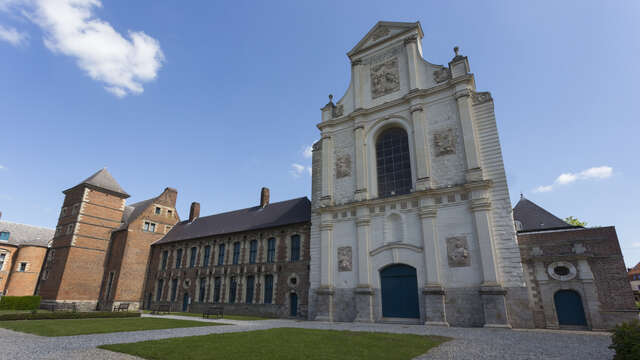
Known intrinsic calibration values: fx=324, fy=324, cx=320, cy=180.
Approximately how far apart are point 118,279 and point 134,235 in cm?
418

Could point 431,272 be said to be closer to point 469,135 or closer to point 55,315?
point 469,135

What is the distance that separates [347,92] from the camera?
22.8m

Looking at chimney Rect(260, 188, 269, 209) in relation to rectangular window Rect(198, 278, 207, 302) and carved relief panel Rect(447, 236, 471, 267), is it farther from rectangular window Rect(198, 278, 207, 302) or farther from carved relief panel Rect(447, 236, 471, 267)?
carved relief panel Rect(447, 236, 471, 267)

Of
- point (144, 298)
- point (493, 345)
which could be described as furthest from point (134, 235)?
point (493, 345)

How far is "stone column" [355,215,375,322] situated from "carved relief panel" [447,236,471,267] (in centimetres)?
439

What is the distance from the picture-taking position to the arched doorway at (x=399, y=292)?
Result: 1639cm

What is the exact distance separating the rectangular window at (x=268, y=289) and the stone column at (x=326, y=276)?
17.9 ft

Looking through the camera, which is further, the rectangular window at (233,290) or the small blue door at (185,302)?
the small blue door at (185,302)

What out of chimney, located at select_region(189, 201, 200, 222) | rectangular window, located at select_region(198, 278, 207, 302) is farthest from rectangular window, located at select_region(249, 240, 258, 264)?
chimney, located at select_region(189, 201, 200, 222)

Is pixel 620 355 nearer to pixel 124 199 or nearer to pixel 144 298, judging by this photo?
pixel 144 298

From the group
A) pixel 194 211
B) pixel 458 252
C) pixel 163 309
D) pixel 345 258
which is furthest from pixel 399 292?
pixel 194 211

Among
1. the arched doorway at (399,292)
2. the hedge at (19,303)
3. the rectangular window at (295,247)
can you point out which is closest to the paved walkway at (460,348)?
the arched doorway at (399,292)

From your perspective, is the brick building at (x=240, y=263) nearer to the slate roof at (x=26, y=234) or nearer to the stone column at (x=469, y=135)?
the stone column at (x=469, y=135)

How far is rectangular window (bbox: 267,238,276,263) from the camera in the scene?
23969 millimetres
